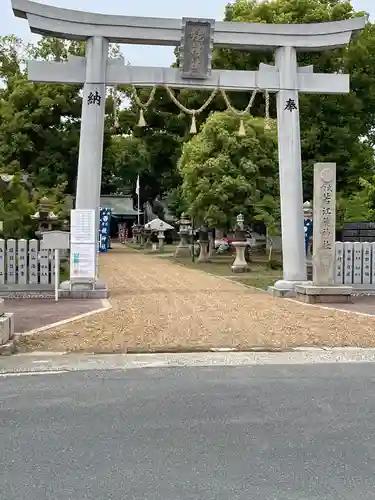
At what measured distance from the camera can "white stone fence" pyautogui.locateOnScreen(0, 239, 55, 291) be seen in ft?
50.4

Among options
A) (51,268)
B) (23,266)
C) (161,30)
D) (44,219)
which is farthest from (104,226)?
(161,30)

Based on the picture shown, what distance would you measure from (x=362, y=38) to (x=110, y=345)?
91.8ft

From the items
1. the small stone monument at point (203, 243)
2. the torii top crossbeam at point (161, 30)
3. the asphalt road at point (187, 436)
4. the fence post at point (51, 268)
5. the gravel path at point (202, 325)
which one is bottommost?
the asphalt road at point (187, 436)

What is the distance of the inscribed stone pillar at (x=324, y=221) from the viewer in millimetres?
14516

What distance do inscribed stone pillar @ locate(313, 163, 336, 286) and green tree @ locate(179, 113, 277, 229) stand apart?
36.7 feet

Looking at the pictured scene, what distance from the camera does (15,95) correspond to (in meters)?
40.0

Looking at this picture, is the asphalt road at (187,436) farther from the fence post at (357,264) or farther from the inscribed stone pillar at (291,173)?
the fence post at (357,264)

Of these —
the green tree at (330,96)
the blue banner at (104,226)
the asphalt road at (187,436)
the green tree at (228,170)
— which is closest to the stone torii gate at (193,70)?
the asphalt road at (187,436)

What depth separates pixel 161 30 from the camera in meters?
15.1

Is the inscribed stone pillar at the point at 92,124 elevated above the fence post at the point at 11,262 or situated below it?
above

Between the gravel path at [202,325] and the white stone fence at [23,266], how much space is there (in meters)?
1.84

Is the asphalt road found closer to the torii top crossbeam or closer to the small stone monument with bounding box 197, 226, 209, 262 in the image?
the torii top crossbeam

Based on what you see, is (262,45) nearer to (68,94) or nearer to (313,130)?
(313,130)

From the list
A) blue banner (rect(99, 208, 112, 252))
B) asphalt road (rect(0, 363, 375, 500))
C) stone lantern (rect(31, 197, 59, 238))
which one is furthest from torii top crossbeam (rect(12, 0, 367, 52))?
blue banner (rect(99, 208, 112, 252))
